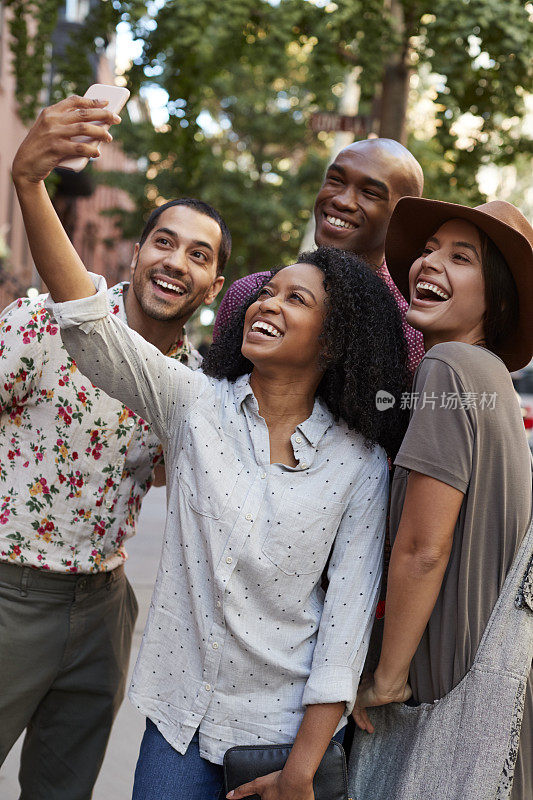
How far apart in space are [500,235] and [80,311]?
1.06m

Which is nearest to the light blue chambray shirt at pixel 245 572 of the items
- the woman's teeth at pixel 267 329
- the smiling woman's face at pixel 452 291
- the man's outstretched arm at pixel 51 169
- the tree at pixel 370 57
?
the man's outstretched arm at pixel 51 169

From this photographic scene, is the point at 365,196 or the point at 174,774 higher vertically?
the point at 365,196

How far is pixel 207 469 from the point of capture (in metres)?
2.27

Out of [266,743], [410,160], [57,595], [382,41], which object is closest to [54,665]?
[57,595]

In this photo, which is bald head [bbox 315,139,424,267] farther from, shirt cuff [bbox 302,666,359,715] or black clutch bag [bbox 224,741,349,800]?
black clutch bag [bbox 224,741,349,800]

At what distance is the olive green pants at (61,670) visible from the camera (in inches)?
112

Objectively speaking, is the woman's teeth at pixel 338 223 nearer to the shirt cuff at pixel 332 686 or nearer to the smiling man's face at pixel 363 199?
the smiling man's face at pixel 363 199

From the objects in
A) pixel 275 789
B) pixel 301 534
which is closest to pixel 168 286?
pixel 301 534

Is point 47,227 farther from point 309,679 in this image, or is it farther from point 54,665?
point 54,665

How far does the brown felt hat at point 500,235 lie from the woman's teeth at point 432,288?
19 cm

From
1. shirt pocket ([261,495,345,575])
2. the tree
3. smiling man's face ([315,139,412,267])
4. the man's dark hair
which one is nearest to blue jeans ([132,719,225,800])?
shirt pocket ([261,495,345,575])

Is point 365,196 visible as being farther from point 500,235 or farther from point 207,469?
point 207,469

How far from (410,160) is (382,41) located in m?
3.17

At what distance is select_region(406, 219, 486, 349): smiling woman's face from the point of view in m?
2.35
